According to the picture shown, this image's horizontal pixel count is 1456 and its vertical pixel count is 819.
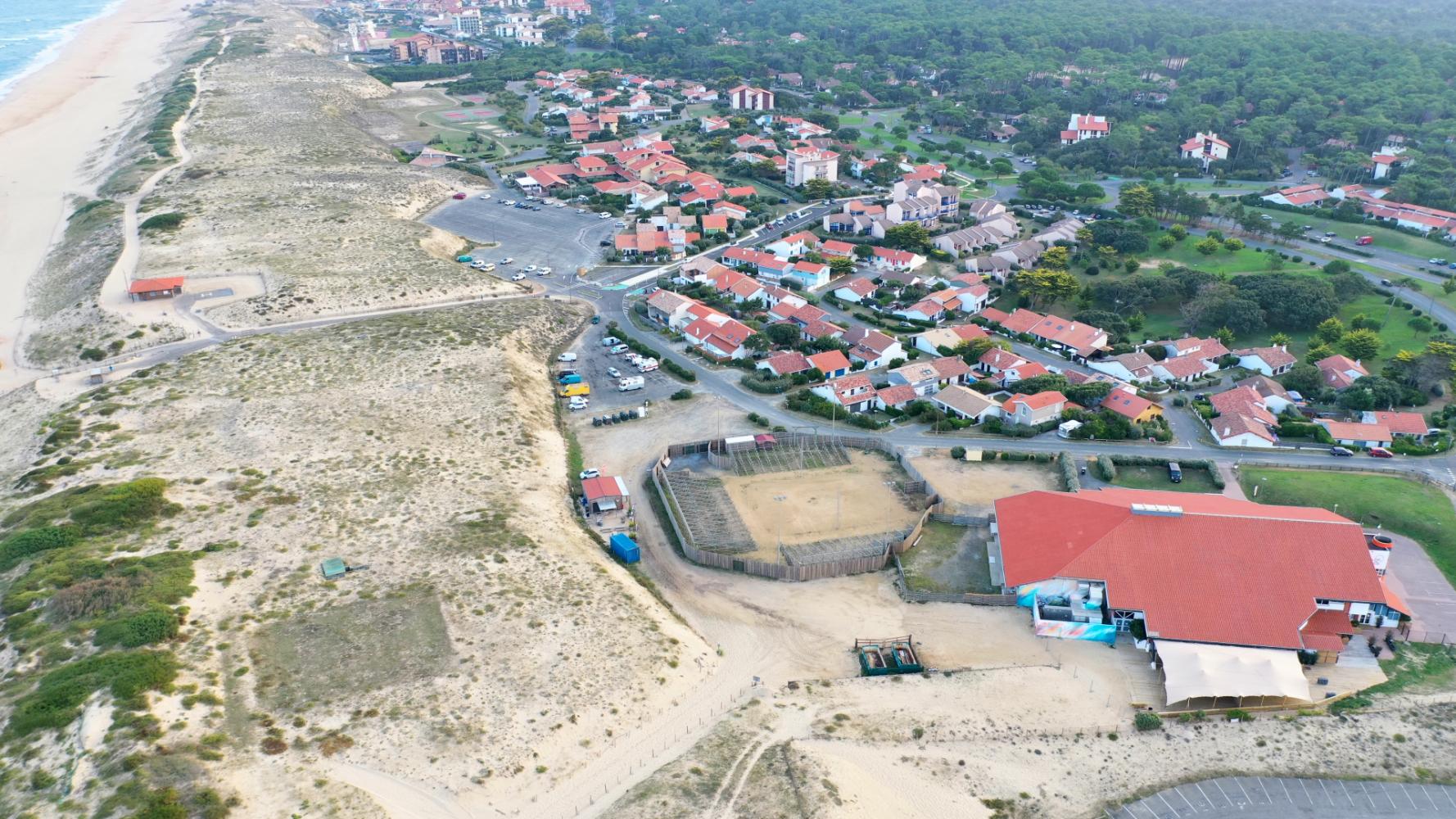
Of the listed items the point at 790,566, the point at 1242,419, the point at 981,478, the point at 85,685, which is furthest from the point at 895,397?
the point at 85,685

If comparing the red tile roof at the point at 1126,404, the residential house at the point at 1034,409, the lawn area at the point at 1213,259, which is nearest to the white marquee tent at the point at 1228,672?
the residential house at the point at 1034,409

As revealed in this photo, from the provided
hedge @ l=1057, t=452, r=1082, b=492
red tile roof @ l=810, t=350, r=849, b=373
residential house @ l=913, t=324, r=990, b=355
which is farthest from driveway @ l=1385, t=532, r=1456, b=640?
red tile roof @ l=810, t=350, r=849, b=373

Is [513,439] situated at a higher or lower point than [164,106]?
lower

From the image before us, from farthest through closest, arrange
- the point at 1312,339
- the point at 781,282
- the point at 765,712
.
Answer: the point at 781,282
the point at 1312,339
the point at 765,712

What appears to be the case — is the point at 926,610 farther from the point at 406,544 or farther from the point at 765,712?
the point at 406,544

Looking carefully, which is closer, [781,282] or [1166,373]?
[1166,373]

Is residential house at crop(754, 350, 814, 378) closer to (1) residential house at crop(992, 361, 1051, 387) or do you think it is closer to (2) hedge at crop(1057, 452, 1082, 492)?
(1) residential house at crop(992, 361, 1051, 387)

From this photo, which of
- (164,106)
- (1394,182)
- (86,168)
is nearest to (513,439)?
(86,168)
